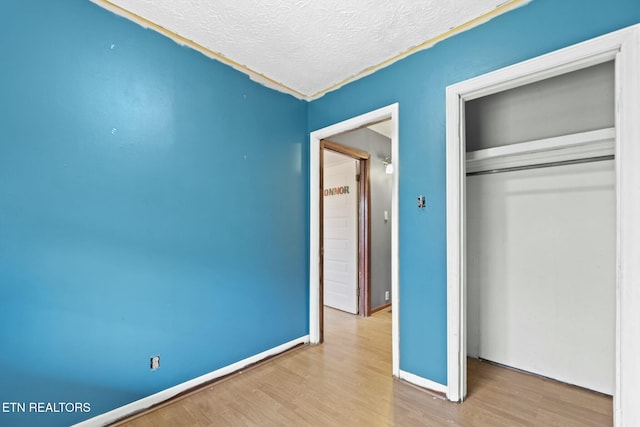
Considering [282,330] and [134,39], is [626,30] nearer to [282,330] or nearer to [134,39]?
[134,39]

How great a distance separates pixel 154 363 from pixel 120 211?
1070 millimetres

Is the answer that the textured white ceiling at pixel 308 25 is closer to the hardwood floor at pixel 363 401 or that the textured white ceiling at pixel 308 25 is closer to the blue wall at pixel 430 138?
the blue wall at pixel 430 138

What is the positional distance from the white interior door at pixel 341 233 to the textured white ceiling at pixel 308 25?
1.72 m

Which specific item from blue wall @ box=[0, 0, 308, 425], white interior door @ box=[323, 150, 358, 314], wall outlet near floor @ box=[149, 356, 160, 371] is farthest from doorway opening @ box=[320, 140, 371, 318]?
wall outlet near floor @ box=[149, 356, 160, 371]

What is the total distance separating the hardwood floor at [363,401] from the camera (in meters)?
1.79

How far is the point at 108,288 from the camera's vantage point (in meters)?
A: 1.78

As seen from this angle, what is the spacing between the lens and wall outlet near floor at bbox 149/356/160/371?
1945 millimetres

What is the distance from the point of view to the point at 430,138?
2.14 meters

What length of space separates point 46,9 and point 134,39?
0.43 metres

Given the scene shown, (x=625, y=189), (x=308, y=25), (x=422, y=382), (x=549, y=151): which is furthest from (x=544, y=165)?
(x=308, y=25)

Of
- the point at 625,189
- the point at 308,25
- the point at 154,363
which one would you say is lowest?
the point at 154,363

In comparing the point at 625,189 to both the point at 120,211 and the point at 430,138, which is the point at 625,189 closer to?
the point at 430,138

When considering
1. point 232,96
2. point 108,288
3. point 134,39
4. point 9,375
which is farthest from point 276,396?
point 134,39

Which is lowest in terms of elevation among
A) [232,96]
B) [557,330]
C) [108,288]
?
[557,330]
